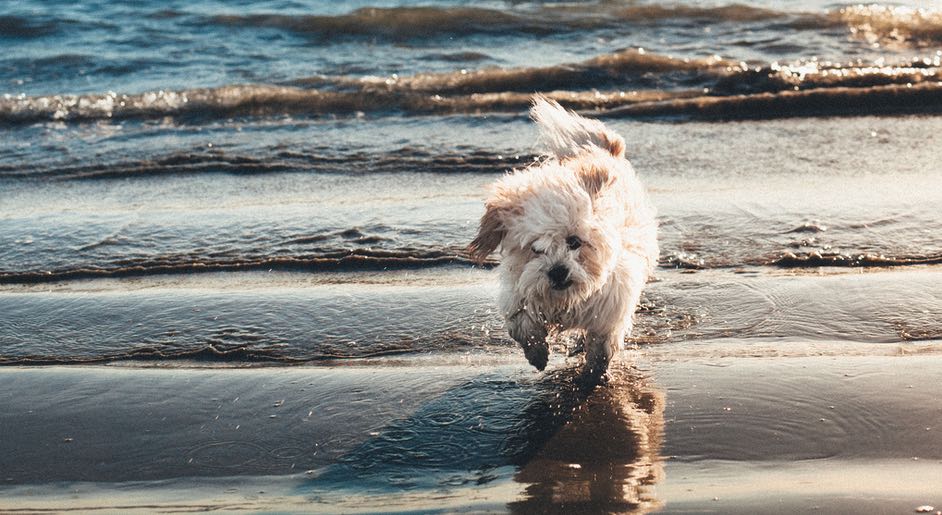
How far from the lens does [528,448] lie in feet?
13.5

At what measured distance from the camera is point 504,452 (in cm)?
408

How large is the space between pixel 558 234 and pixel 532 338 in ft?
1.51

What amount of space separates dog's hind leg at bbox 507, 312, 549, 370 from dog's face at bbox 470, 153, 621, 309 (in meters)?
0.10

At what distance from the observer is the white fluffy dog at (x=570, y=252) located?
4.71 meters

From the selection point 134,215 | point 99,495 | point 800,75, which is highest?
point 800,75

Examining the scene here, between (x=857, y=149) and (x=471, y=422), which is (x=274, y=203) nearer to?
(x=471, y=422)

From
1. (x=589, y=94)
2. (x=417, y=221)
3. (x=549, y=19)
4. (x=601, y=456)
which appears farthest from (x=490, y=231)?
(x=549, y=19)

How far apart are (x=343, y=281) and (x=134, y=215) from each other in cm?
214

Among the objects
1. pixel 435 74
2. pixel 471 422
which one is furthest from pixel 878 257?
pixel 435 74

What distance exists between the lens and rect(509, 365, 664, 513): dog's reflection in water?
365cm

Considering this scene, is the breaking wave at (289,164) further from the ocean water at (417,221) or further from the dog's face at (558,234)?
the dog's face at (558,234)

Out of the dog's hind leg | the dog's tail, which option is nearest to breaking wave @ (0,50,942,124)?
the dog's tail

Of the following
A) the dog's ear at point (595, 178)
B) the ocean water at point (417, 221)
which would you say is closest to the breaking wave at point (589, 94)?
the ocean water at point (417, 221)

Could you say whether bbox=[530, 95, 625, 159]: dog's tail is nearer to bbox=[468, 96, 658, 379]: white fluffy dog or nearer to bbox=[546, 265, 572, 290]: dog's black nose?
bbox=[468, 96, 658, 379]: white fluffy dog
